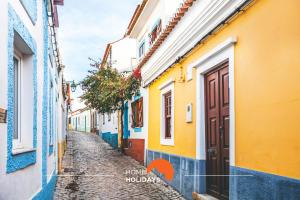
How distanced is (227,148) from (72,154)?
12925mm

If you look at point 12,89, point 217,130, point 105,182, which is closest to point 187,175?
point 217,130

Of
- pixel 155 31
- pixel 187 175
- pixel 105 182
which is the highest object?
pixel 155 31

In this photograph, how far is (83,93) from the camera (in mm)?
18672

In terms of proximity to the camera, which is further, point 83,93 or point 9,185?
point 83,93

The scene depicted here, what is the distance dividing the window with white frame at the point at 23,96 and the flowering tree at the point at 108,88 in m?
10.3

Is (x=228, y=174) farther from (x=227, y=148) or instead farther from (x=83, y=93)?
(x=83, y=93)

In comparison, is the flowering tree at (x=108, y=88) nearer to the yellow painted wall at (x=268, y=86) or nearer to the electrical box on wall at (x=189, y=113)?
the electrical box on wall at (x=189, y=113)

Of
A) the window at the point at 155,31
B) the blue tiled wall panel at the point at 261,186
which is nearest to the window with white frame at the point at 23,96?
the blue tiled wall panel at the point at 261,186

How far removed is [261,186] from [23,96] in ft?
10.5

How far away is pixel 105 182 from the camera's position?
36.6 feet

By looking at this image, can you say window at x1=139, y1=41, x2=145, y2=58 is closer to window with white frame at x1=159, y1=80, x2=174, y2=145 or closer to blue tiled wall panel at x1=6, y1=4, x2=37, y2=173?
window with white frame at x1=159, y1=80, x2=174, y2=145

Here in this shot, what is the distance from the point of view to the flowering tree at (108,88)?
16.2 m

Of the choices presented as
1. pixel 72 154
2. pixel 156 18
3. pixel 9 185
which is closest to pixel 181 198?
pixel 9 185

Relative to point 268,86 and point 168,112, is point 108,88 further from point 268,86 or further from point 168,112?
point 268,86
